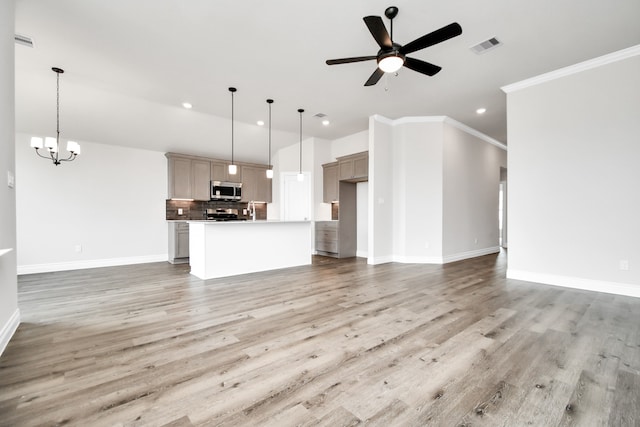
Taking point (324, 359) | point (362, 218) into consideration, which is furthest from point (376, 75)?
point (362, 218)

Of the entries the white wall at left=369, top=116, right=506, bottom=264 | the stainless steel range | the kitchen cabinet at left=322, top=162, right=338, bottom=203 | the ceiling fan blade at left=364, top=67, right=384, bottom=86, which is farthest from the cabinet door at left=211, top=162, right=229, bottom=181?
the ceiling fan blade at left=364, top=67, right=384, bottom=86

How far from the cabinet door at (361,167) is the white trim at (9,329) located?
565 centimetres

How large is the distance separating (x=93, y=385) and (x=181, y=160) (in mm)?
5815

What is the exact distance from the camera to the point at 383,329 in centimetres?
248

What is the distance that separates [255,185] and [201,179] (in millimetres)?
1458

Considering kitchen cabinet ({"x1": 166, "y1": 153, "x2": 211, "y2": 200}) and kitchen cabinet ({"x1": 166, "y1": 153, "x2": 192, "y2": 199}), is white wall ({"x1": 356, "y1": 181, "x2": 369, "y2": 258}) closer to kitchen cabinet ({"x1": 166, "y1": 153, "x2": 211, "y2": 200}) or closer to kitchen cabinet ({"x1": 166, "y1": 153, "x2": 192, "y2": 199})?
kitchen cabinet ({"x1": 166, "y1": 153, "x2": 211, "y2": 200})

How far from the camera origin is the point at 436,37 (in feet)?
8.16

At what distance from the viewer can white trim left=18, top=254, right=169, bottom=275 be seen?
512 cm

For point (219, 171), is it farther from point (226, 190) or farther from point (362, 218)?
point (362, 218)

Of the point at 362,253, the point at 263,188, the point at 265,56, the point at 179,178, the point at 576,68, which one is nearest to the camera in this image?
the point at 265,56

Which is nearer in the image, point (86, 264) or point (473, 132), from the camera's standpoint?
point (86, 264)

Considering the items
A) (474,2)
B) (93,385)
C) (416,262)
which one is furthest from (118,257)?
(474,2)

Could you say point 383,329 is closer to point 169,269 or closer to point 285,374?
point 285,374

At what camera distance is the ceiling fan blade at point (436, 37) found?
2.34m
